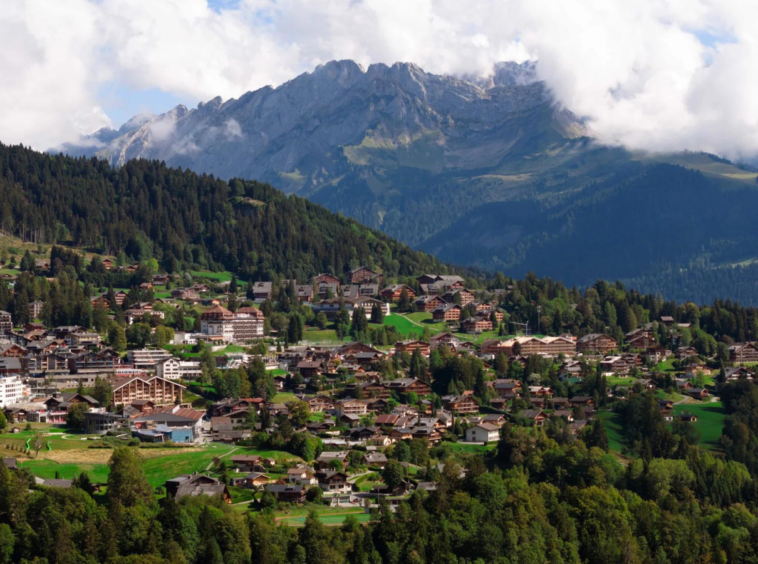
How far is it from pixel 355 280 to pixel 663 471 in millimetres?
96896

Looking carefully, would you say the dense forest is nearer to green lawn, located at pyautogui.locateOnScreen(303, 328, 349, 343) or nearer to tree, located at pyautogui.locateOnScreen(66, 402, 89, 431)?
tree, located at pyautogui.locateOnScreen(66, 402, 89, 431)

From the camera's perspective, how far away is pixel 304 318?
15975 centimetres

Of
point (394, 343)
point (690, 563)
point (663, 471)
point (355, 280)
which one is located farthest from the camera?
point (355, 280)

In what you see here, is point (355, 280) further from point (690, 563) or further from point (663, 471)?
point (690, 563)

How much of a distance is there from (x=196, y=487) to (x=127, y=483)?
641 centimetres

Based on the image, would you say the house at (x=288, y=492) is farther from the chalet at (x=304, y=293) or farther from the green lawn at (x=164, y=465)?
the chalet at (x=304, y=293)

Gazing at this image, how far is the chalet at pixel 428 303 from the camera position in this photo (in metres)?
174

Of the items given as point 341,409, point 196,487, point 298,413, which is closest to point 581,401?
point 341,409

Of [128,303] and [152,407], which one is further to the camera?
[128,303]

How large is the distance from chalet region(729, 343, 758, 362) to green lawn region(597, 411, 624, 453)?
114ft

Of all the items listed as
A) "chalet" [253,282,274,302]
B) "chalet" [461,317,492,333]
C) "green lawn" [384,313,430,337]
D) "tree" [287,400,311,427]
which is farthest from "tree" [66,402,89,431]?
"chalet" [461,317,492,333]

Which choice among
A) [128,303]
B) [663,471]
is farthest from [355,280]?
[663,471]

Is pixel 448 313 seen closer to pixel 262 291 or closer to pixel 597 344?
pixel 597 344

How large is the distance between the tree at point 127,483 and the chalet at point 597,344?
82.3 m
